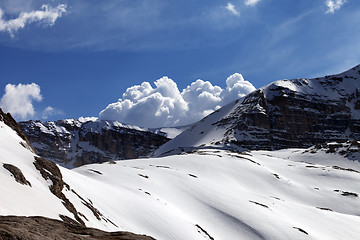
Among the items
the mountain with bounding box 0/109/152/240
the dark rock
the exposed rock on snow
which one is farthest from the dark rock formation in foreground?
the dark rock

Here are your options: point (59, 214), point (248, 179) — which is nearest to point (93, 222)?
point (59, 214)

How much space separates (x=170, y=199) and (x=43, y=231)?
33.9 meters

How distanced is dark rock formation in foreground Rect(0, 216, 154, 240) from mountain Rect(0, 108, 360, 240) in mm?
27

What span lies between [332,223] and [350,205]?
20304 mm

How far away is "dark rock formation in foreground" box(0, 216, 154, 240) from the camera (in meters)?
7.38

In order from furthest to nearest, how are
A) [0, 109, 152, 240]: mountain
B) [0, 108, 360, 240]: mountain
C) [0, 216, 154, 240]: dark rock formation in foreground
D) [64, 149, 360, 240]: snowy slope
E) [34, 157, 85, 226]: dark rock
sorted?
1. [64, 149, 360, 240]: snowy slope
2. [34, 157, 85, 226]: dark rock
3. [0, 108, 360, 240]: mountain
4. [0, 109, 152, 240]: mountain
5. [0, 216, 154, 240]: dark rock formation in foreground

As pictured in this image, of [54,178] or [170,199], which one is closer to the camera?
[54,178]

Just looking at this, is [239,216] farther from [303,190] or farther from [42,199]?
[303,190]

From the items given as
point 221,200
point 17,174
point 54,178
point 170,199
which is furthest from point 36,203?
point 221,200

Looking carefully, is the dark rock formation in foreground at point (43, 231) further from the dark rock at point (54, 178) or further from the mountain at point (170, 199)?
the dark rock at point (54, 178)

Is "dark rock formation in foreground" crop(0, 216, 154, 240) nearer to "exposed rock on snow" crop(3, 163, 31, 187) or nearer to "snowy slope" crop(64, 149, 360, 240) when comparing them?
"exposed rock on snow" crop(3, 163, 31, 187)

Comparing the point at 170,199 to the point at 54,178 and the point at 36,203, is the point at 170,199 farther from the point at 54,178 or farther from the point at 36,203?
the point at 36,203

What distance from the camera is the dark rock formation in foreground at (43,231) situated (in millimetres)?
7383

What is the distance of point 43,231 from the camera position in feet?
28.1
